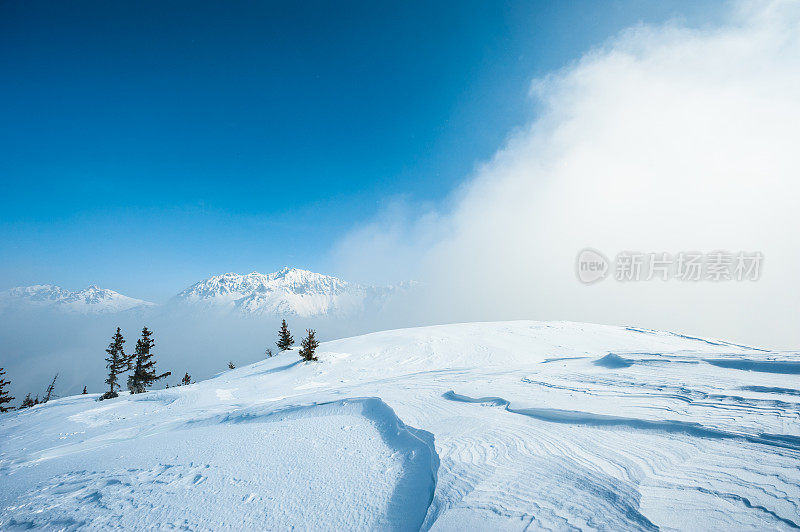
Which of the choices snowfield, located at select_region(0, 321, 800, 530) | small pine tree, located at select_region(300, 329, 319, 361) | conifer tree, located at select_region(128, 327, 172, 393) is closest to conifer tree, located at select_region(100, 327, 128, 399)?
conifer tree, located at select_region(128, 327, 172, 393)

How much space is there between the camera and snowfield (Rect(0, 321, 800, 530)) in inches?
99.4

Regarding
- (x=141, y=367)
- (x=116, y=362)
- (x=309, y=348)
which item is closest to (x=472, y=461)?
(x=309, y=348)

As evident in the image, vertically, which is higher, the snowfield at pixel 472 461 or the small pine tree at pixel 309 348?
the snowfield at pixel 472 461

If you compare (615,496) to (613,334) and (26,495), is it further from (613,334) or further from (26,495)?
(613,334)

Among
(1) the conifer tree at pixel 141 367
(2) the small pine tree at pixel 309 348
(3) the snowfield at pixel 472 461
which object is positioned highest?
(3) the snowfield at pixel 472 461

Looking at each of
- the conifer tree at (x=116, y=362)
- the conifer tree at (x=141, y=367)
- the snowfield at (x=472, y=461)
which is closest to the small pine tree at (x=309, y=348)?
A: the snowfield at (x=472, y=461)

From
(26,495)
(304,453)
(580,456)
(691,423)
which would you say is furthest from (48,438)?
(691,423)

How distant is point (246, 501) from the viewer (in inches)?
130

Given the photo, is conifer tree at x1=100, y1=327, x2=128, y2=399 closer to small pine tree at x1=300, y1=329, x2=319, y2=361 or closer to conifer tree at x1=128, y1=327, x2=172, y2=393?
conifer tree at x1=128, y1=327, x2=172, y2=393

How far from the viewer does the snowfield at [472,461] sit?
2.53 m

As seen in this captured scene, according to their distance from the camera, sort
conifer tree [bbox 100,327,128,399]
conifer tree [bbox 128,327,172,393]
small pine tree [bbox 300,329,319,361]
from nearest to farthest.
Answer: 1. small pine tree [bbox 300,329,319,361]
2. conifer tree [bbox 128,327,172,393]
3. conifer tree [bbox 100,327,128,399]

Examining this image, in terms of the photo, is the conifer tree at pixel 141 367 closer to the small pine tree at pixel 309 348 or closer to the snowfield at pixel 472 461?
the small pine tree at pixel 309 348

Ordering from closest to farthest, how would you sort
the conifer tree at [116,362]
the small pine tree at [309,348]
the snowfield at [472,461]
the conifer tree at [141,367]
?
the snowfield at [472,461], the small pine tree at [309,348], the conifer tree at [141,367], the conifer tree at [116,362]

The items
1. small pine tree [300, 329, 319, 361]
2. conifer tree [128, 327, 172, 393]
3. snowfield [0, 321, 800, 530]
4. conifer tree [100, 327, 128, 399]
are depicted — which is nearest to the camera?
snowfield [0, 321, 800, 530]
